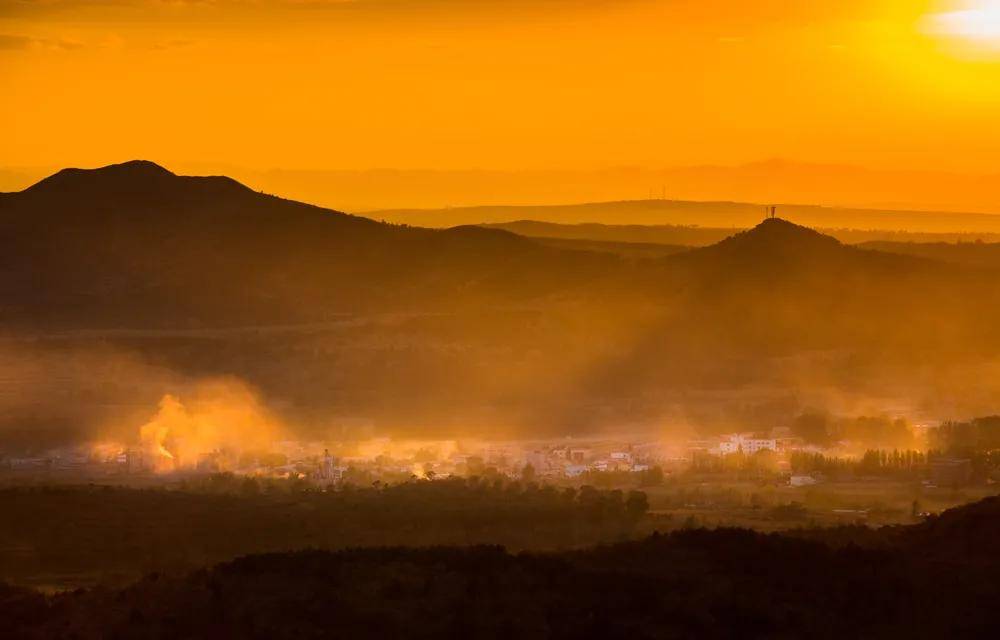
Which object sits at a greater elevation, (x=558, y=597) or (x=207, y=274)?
(x=207, y=274)

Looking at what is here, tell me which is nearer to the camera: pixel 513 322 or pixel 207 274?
pixel 513 322

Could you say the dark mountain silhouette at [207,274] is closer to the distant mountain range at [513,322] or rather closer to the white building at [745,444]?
the distant mountain range at [513,322]

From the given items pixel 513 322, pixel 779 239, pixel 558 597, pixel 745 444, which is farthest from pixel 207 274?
pixel 558 597

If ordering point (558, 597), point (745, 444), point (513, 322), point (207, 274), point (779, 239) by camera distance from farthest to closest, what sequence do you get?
1. point (207, 274)
2. point (779, 239)
3. point (513, 322)
4. point (745, 444)
5. point (558, 597)

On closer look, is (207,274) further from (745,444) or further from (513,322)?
(745,444)

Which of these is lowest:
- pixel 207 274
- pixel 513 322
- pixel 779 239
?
pixel 513 322

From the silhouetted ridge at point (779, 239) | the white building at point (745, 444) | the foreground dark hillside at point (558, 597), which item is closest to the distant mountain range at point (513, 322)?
the silhouetted ridge at point (779, 239)

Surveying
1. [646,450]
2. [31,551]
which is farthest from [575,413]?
[31,551]
